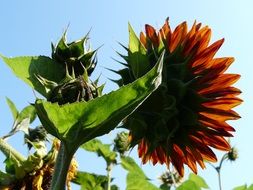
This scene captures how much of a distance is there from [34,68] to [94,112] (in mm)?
511

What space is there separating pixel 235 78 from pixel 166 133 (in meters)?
0.42

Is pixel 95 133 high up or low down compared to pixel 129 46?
down

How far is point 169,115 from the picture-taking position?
7.16ft

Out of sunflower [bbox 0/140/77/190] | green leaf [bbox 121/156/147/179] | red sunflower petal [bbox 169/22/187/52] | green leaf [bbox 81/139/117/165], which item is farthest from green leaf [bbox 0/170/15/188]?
green leaf [bbox 81/139/117/165]

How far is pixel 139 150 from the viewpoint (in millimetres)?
2404

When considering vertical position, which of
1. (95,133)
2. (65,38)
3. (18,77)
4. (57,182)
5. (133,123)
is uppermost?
(65,38)

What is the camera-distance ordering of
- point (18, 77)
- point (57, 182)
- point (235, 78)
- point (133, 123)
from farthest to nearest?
point (235, 78) → point (133, 123) → point (18, 77) → point (57, 182)

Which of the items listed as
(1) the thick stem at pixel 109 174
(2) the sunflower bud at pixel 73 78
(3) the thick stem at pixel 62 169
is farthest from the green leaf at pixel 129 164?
(3) the thick stem at pixel 62 169

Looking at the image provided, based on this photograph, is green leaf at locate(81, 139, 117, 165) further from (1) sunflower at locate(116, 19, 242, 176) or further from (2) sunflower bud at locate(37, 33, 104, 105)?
(2) sunflower bud at locate(37, 33, 104, 105)

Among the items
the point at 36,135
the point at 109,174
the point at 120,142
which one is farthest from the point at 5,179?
the point at 120,142

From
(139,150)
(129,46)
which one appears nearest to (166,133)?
(139,150)

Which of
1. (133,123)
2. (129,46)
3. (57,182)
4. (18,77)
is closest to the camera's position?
(57,182)

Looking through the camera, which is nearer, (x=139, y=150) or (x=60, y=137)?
(x=60, y=137)

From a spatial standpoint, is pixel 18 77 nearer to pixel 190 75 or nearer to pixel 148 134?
pixel 148 134
